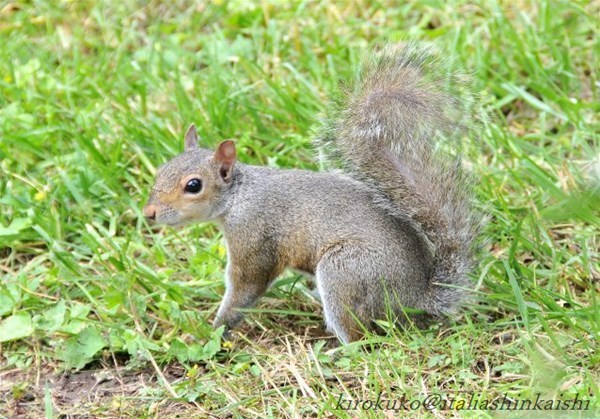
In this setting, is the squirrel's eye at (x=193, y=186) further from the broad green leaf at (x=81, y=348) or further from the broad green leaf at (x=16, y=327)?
the broad green leaf at (x=16, y=327)

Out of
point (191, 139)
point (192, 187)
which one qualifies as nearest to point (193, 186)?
point (192, 187)

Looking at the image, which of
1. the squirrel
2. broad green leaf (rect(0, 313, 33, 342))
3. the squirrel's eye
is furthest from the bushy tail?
broad green leaf (rect(0, 313, 33, 342))

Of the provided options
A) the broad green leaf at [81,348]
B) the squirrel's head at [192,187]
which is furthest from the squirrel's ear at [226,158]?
the broad green leaf at [81,348]

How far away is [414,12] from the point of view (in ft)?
14.2

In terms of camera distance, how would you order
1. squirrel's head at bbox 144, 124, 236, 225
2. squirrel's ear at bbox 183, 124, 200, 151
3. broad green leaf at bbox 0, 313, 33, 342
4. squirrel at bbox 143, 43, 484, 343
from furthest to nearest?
squirrel's ear at bbox 183, 124, 200, 151, broad green leaf at bbox 0, 313, 33, 342, squirrel's head at bbox 144, 124, 236, 225, squirrel at bbox 143, 43, 484, 343

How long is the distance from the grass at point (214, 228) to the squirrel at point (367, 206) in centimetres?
13

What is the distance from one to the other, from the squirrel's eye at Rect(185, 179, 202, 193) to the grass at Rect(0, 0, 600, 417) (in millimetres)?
342

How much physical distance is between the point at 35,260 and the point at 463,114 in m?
1.58

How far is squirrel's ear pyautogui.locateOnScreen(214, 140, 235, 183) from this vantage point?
2779 mm

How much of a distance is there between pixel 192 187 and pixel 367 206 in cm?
53

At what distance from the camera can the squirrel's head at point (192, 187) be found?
108 inches

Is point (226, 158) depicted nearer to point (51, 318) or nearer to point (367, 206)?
point (367, 206)

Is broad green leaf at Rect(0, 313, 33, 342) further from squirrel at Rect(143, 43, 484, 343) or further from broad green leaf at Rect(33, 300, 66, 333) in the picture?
squirrel at Rect(143, 43, 484, 343)

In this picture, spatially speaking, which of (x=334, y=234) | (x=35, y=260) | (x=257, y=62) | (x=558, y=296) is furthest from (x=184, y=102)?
(x=558, y=296)
